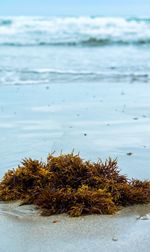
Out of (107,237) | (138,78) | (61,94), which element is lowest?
(107,237)

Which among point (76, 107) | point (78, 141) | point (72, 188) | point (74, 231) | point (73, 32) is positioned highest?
point (73, 32)

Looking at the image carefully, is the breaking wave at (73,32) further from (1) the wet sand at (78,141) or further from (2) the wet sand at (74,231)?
(2) the wet sand at (74,231)

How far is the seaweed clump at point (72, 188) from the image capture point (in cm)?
362

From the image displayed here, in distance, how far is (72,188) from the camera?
381 cm

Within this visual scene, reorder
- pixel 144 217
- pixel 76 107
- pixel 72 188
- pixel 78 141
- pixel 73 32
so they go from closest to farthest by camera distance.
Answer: pixel 144 217 < pixel 72 188 < pixel 78 141 < pixel 76 107 < pixel 73 32

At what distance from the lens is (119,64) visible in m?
13.6

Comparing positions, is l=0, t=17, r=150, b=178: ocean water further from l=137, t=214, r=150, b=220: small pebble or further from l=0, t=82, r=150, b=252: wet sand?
l=137, t=214, r=150, b=220: small pebble

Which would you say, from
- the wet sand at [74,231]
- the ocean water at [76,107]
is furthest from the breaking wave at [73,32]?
the wet sand at [74,231]

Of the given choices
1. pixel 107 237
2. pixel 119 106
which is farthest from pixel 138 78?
pixel 107 237

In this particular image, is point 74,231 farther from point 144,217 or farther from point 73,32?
point 73,32

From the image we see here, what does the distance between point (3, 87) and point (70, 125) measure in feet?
11.0

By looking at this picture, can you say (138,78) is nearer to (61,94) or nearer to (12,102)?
(61,94)

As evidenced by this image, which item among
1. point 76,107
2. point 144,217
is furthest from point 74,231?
point 76,107

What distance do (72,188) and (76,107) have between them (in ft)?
12.8
